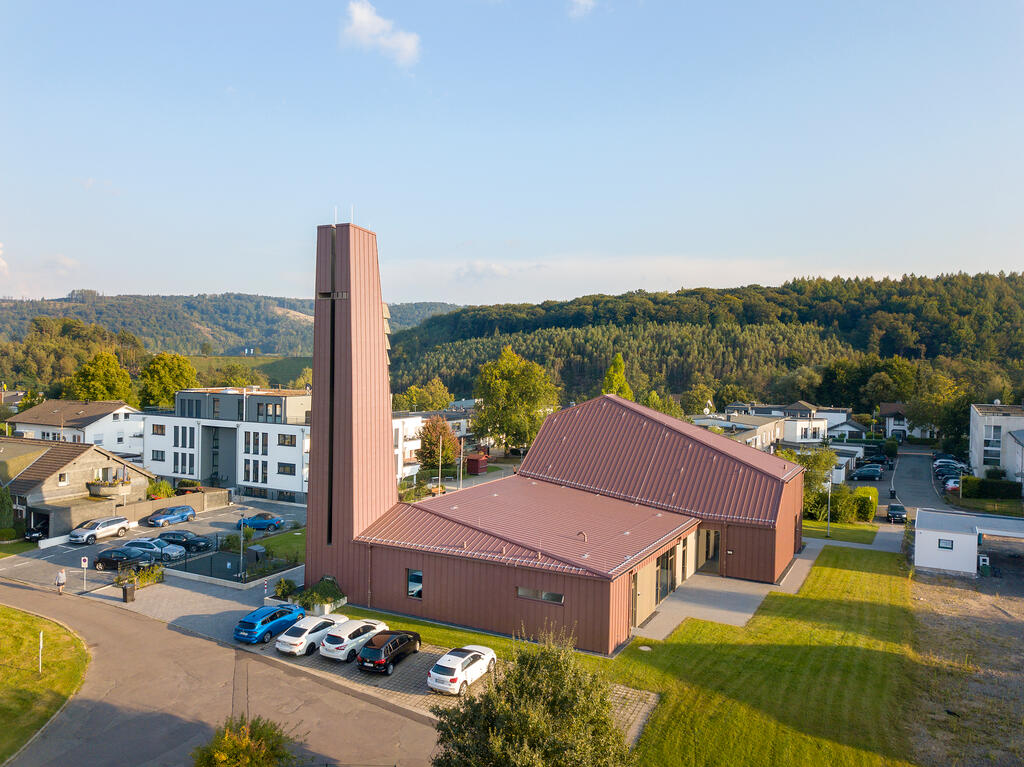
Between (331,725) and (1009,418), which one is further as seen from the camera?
(1009,418)

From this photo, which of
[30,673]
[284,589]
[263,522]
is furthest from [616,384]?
[30,673]

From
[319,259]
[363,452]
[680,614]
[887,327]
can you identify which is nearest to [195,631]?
[363,452]

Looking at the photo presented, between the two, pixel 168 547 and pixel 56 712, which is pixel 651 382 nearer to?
pixel 168 547

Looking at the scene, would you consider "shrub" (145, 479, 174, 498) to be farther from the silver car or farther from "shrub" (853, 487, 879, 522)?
"shrub" (853, 487, 879, 522)

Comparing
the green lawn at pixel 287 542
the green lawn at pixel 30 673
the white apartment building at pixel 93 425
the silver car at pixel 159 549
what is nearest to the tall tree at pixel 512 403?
the green lawn at pixel 287 542

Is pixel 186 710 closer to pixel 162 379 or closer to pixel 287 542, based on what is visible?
pixel 287 542

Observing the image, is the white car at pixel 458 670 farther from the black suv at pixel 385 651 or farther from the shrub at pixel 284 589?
the shrub at pixel 284 589

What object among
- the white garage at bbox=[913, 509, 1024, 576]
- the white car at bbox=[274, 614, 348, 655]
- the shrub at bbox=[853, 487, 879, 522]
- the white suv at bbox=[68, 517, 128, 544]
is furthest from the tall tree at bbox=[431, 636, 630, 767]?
the shrub at bbox=[853, 487, 879, 522]
